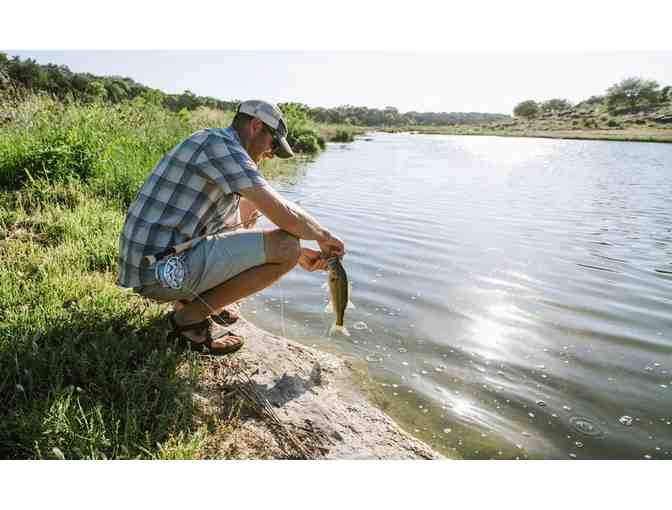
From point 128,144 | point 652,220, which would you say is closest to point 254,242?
point 128,144

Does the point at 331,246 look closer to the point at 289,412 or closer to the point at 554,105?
the point at 289,412

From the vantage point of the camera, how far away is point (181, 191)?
3.27 metres

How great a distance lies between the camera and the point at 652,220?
1120 cm

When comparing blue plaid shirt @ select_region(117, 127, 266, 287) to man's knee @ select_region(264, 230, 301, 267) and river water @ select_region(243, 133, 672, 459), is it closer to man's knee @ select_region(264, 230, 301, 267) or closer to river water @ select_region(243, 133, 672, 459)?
man's knee @ select_region(264, 230, 301, 267)

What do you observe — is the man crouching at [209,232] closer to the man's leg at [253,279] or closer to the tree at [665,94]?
the man's leg at [253,279]

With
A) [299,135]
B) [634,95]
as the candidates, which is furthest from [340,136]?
[634,95]

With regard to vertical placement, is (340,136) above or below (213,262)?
above

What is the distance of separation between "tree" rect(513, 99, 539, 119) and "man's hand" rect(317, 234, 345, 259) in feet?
434

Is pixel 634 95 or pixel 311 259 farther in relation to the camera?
pixel 634 95

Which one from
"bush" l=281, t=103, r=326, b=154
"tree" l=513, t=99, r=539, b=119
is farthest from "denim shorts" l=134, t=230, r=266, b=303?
"tree" l=513, t=99, r=539, b=119

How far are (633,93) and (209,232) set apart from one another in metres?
115

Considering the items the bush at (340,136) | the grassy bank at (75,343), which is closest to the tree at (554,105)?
the bush at (340,136)

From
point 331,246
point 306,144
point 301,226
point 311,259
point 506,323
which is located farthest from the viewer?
point 306,144
